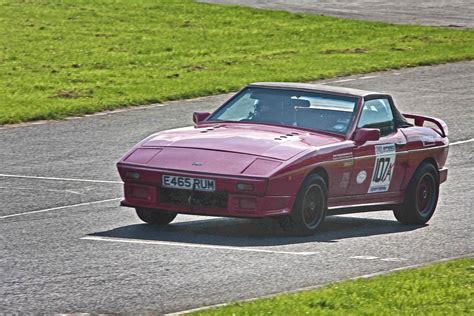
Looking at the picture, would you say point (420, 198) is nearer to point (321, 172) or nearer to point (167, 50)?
point (321, 172)

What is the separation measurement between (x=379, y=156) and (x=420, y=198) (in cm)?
91

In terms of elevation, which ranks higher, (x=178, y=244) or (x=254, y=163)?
(x=254, y=163)

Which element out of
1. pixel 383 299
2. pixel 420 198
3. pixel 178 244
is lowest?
pixel 420 198

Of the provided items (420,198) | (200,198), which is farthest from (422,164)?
(200,198)

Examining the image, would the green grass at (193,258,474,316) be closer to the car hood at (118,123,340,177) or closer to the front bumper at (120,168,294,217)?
the front bumper at (120,168,294,217)

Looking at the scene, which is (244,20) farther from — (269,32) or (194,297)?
(194,297)

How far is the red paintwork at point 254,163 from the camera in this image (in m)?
13.0

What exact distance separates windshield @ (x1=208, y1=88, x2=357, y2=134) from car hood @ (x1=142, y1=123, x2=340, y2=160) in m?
0.24

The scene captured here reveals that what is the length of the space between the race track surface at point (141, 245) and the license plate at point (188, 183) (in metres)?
0.46

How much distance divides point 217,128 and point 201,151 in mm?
980

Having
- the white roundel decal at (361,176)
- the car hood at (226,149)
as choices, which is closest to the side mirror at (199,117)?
the car hood at (226,149)

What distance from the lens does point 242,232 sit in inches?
544

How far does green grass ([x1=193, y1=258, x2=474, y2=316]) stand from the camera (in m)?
9.62

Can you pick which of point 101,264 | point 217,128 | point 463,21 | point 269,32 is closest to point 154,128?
point 217,128
